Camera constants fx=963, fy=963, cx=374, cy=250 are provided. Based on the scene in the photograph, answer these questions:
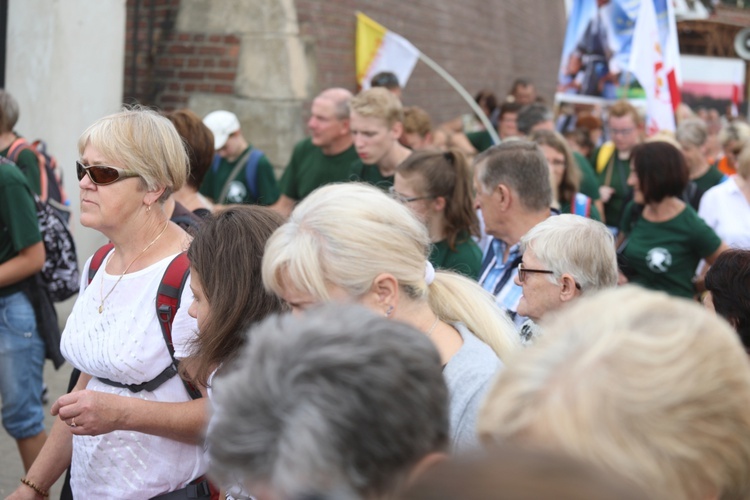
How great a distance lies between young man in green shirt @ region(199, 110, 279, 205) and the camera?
6.89m

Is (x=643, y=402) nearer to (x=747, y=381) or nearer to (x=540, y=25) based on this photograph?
(x=747, y=381)

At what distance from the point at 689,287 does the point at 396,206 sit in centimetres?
336

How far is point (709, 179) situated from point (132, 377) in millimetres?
6080

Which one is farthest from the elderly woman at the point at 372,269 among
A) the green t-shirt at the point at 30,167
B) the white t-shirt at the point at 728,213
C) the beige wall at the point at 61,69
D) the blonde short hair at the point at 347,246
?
the beige wall at the point at 61,69

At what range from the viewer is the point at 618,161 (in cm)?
836

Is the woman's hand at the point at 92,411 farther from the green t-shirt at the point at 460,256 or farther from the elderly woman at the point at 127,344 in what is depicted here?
the green t-shirt at the point at 460,256

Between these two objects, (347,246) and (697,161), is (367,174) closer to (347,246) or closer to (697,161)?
(697,161)

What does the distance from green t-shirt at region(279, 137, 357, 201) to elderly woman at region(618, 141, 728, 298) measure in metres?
2.06

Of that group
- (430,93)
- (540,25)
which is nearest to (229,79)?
(430,93)

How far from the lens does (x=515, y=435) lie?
4.32ft

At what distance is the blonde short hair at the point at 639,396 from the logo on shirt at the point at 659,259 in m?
3.89

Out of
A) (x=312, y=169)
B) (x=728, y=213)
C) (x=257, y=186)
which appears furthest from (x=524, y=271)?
(x=257, y=186)

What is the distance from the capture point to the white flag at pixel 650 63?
8.71 meters

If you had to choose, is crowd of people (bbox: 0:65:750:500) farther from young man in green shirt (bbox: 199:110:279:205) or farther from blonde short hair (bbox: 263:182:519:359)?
young man in green shirt (bbox: 199:110:279:205)
